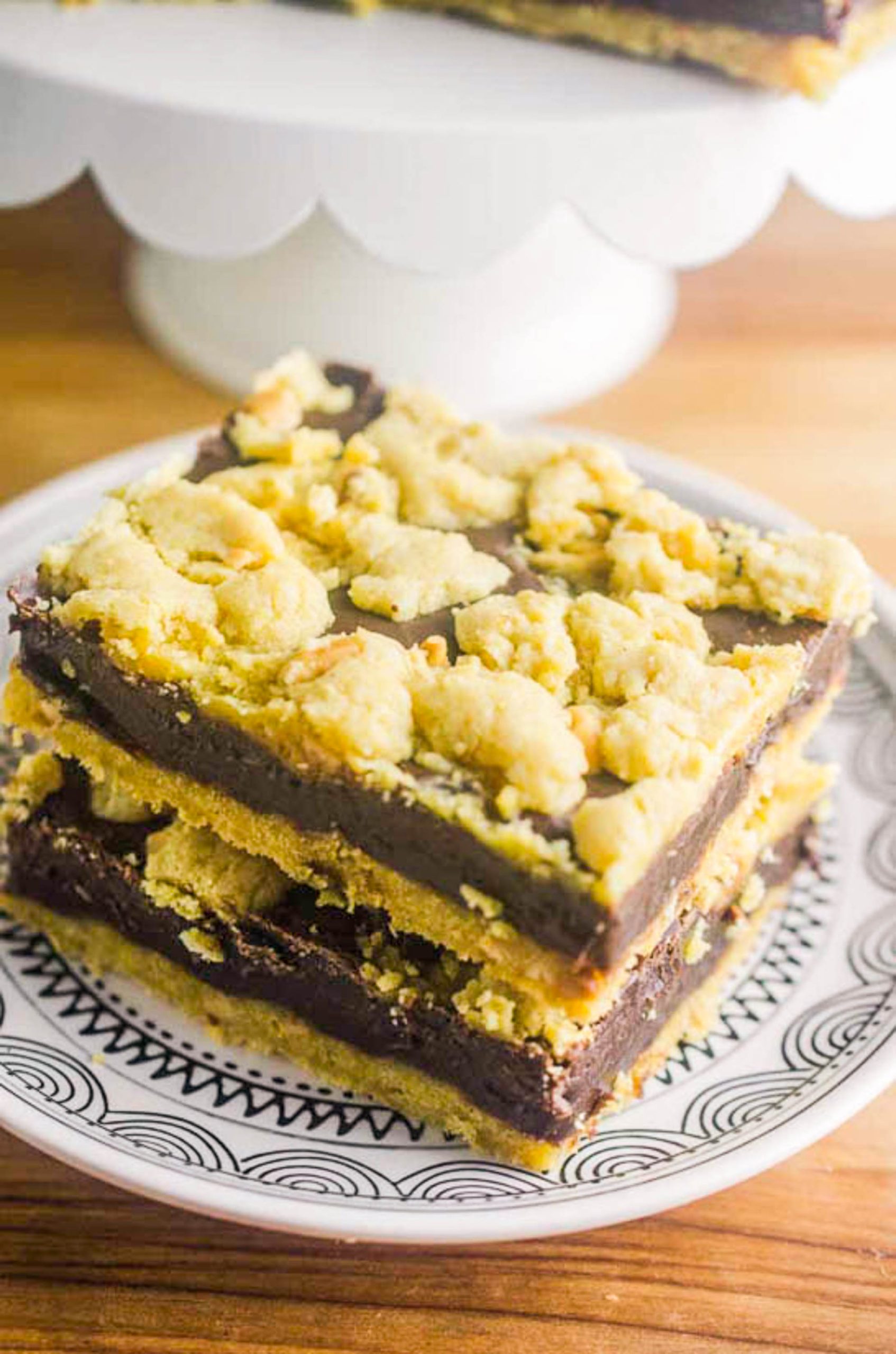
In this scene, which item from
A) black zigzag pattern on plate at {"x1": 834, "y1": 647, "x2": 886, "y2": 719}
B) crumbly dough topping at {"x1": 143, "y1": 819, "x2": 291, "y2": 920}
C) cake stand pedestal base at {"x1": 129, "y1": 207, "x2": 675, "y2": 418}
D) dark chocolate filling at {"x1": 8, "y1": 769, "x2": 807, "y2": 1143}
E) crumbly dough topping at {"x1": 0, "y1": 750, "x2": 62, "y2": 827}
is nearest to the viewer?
dark chocolate filling at {"x1": 8, "y1": 769, "x2": 807, "y2": 1143}

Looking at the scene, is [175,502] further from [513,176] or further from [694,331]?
[694,331]

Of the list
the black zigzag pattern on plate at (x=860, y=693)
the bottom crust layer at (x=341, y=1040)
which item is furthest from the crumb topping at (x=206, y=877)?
the black zigzag pattern on plate at (x=860, y=693)

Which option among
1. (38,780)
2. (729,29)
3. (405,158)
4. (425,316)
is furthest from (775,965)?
(729,29)

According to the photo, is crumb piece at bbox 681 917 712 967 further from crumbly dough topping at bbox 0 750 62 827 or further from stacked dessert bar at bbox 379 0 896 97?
stacked dessert bar at bbox 379 0 896 97

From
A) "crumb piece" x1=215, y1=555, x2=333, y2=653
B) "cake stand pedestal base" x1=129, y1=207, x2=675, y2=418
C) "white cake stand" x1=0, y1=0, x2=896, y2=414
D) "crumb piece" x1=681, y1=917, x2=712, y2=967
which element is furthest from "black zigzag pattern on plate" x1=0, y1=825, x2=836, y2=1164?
Answer: "cake stand pedestal base" x1=129, y1=207, x2=675, y2=418

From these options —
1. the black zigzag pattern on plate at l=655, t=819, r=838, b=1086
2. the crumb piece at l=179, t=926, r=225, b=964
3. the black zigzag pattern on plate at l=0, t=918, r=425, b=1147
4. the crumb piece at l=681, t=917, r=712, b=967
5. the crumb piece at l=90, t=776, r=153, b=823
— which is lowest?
the black zigzag pattern on plate at l=0, t=918, r=425, b=1147

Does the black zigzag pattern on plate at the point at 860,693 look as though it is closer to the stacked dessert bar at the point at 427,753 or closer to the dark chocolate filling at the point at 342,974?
the stacked dessert bar at the point at 427,753

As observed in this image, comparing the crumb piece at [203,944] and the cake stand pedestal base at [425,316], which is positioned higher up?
the cake stand pedestal base at [425,316]

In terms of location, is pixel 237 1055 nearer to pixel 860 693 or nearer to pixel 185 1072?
pixel 185 1072
